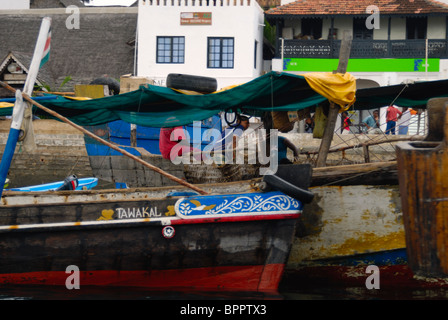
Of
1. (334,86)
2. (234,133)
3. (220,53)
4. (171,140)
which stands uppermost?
(220,53)

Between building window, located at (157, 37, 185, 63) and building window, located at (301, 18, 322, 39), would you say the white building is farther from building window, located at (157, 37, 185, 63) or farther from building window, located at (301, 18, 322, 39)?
building window, located at (301, 18, 322, 39)

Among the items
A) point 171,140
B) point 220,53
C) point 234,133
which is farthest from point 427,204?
point 220,53

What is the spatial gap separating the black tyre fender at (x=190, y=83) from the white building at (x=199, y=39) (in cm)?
1615

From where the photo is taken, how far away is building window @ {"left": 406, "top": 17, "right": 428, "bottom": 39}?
25.2m

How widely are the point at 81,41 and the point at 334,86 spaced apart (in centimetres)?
2224

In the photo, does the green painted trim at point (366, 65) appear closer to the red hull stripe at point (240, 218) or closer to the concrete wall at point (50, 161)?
the concrete wall at point (50, 161)

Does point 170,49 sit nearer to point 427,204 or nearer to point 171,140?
point 171,140

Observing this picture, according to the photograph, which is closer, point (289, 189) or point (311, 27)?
point (289, 189)

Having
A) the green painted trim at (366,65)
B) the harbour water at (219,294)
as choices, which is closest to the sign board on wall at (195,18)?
the green painted trim at (366,65)

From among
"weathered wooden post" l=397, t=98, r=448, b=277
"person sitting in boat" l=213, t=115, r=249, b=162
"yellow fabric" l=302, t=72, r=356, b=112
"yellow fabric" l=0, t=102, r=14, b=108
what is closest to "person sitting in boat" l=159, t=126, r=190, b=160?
"person sitting in boat" l=213, t=115, r=249, b=162

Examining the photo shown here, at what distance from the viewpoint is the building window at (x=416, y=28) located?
25172 mm

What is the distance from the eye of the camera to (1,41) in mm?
28375

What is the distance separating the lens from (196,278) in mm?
7570
